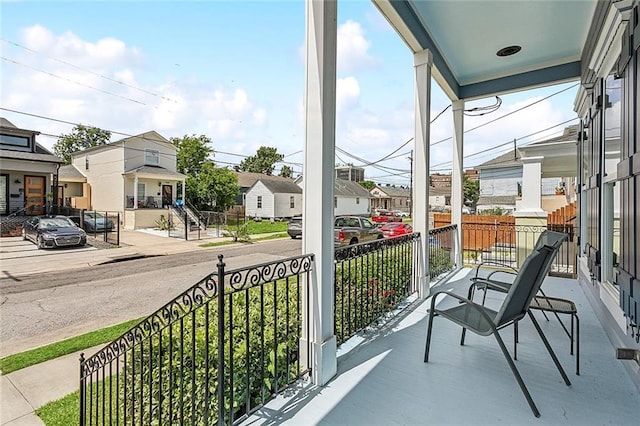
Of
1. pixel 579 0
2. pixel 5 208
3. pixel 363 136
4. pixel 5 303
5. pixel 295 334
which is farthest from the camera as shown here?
pixel 363 136

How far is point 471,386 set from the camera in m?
1.91

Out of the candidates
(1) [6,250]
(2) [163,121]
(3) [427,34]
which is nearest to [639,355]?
(3) [427,34]

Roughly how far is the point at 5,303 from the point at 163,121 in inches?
586

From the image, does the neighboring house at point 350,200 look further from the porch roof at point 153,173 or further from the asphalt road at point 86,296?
the asphalt road at point 86,296

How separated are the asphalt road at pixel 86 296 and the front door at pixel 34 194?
8605mm

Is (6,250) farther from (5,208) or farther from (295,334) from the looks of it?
(295,334)

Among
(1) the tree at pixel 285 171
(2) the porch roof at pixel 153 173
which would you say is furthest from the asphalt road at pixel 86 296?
(1) the tree at pixel 285 171

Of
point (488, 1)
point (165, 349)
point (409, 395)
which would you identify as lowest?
point (409, 395)

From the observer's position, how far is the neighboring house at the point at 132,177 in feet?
55.0

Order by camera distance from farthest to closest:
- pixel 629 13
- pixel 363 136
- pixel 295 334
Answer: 1. pixel 363 136
2. pixel 295 334
3. pixel 629 13

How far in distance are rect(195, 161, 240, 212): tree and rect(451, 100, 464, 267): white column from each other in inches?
712

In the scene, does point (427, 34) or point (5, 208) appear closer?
point (427, 34)

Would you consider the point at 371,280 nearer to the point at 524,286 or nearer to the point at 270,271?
the point at 524,286

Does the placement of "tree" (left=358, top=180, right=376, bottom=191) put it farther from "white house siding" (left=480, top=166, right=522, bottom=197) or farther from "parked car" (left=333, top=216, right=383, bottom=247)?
"parked car" (left=333, top=216, right=383, bottom=247)
